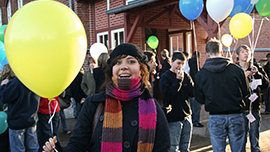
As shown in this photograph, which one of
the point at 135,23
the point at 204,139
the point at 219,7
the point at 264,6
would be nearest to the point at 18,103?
the point at 219,7

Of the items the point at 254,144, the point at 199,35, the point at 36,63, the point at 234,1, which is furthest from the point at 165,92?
the point at 199,35

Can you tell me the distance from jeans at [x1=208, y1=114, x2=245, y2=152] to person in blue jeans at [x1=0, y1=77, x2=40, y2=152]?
284 centimetres

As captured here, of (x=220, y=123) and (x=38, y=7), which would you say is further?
(x=220, y=123)

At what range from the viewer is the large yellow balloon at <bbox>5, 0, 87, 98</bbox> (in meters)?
1.42

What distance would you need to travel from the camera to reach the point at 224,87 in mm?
3270

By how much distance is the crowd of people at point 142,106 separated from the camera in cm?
176

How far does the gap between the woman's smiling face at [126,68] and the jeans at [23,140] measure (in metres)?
2.78

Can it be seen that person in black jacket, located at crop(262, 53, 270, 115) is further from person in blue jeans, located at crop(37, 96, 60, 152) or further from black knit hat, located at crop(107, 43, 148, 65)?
black knit hat, located at crop(107, 43, 148, 65)

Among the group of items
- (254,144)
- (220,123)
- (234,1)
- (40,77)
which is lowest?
(254,144)

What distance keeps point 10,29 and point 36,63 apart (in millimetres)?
276

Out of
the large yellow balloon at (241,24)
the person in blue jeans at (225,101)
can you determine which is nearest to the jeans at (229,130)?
the person in blue jeans at (225,101)

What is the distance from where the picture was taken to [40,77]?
1479mm

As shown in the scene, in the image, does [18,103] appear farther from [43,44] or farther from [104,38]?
[104,38]

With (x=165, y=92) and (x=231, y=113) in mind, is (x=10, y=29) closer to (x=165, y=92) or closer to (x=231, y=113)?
(x=165, y=92)
